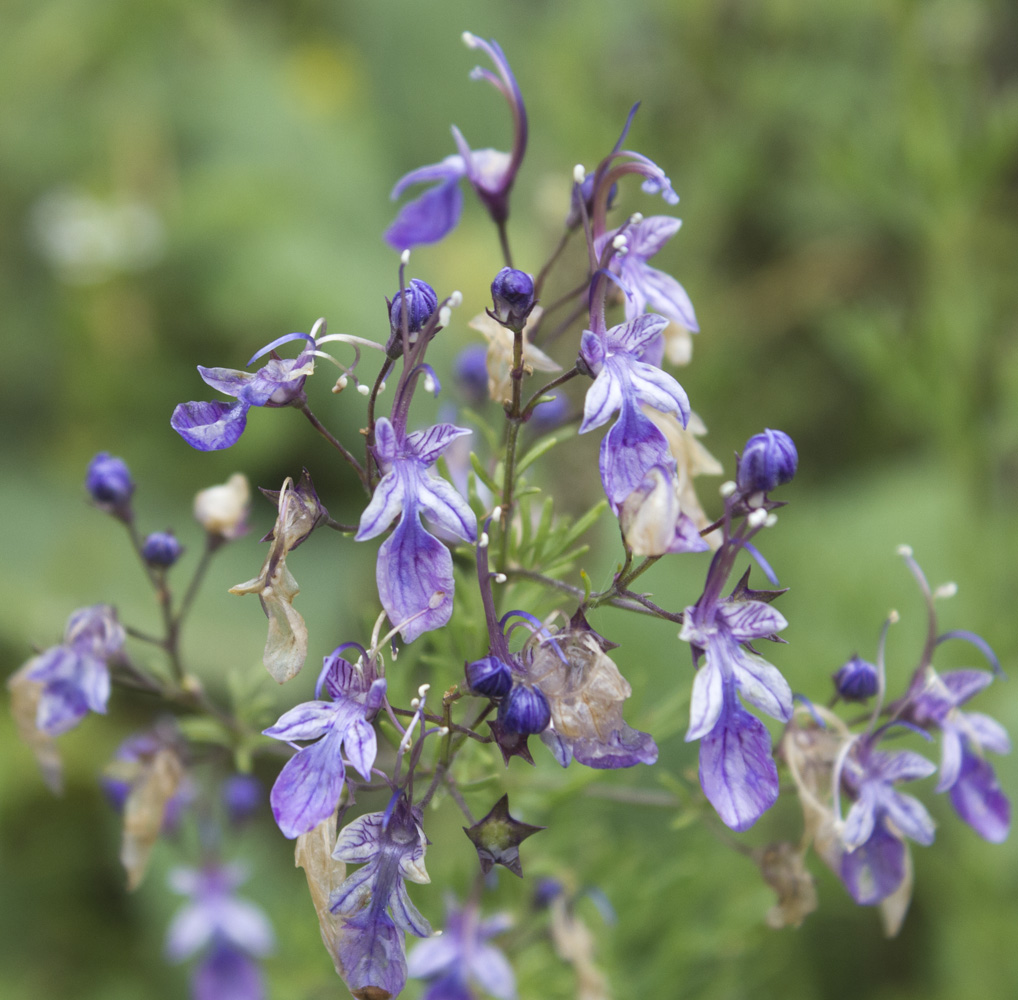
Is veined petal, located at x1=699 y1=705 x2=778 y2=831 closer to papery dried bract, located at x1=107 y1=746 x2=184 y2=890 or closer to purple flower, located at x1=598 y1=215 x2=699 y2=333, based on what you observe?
purple flower, located at x1=598 y1=215 x2=699 y2=333

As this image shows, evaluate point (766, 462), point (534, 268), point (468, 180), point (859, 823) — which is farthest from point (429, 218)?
point (534, 268)

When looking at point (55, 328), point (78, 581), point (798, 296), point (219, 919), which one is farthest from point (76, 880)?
point (798, 296)

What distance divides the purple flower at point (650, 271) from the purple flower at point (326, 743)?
0.42 metres

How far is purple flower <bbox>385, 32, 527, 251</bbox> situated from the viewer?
3.56 ft

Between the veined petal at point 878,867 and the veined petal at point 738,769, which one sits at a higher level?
the veined petal at point 738,769

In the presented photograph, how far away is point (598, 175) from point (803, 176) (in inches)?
98.1

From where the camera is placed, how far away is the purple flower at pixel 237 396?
84 centimetres

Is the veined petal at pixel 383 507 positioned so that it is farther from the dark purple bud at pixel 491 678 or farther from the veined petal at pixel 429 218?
the veined petal at pixel 429 218

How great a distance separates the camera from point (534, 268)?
2.98m

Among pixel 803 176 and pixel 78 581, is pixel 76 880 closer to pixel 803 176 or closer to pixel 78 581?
pixel 78 581

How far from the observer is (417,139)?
391 centimetres

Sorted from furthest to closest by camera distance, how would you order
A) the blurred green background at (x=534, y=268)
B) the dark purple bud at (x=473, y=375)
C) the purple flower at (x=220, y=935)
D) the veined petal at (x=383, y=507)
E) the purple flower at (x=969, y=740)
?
1. the blurred green background at (x=534, y=268)
2. the purple flower at (x=220, y=935)
3. the dark purple bud at (x=473, y=375)
4. the purple flower at (x=969, y=740)
5. the veined petal at (x=383, y=507)

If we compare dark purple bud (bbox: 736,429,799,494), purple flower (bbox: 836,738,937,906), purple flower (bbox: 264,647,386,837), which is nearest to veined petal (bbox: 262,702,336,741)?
purple flower (bbox: 264,647,386,837)

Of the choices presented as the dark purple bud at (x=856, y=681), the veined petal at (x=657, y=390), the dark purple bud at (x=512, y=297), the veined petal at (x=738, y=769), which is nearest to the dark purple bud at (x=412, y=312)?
the dark purple bud at (x=512, y=297)
